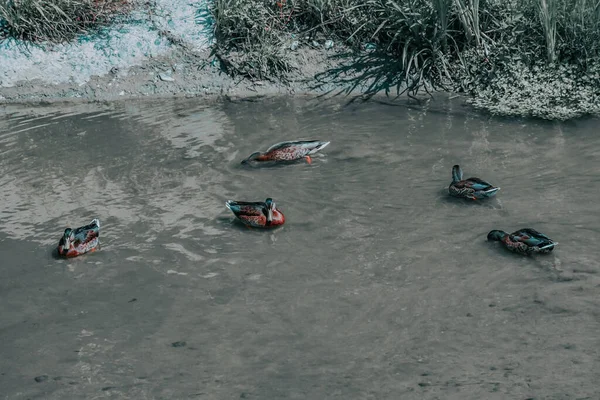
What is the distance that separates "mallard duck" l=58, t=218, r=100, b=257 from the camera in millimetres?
6180

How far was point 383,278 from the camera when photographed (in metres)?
5.69

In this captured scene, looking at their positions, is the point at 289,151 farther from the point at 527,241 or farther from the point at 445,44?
the point at 445,44

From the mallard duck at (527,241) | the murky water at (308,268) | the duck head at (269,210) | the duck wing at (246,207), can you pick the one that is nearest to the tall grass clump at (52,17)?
the murky water at (308,268)

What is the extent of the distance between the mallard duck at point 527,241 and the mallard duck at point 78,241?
335 centimetres

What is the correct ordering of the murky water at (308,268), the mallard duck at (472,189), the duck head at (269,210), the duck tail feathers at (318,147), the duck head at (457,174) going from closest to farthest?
the murky water at (308,268) < the duck head at (269,210) < the mallard duck at (472,189) < the duck head at (457,174) < the duck tail feathers at (318,147)

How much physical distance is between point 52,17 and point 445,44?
19.2 feet

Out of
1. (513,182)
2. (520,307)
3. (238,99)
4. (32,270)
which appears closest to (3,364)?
(32,270)

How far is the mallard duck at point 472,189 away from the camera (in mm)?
6688

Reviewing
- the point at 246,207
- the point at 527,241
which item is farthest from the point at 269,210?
the point at 527,241

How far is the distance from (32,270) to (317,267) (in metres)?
2.35

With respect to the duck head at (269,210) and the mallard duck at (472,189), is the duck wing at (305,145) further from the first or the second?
the mallard duck at (472,189)

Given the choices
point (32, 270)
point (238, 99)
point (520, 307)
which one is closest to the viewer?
point (520, 307)

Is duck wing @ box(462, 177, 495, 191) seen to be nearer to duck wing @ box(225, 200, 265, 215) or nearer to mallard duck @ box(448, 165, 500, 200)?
mallard duck @ box(448, 165, 500, 200)

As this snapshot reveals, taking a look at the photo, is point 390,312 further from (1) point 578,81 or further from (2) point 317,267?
(1) point 578,81
